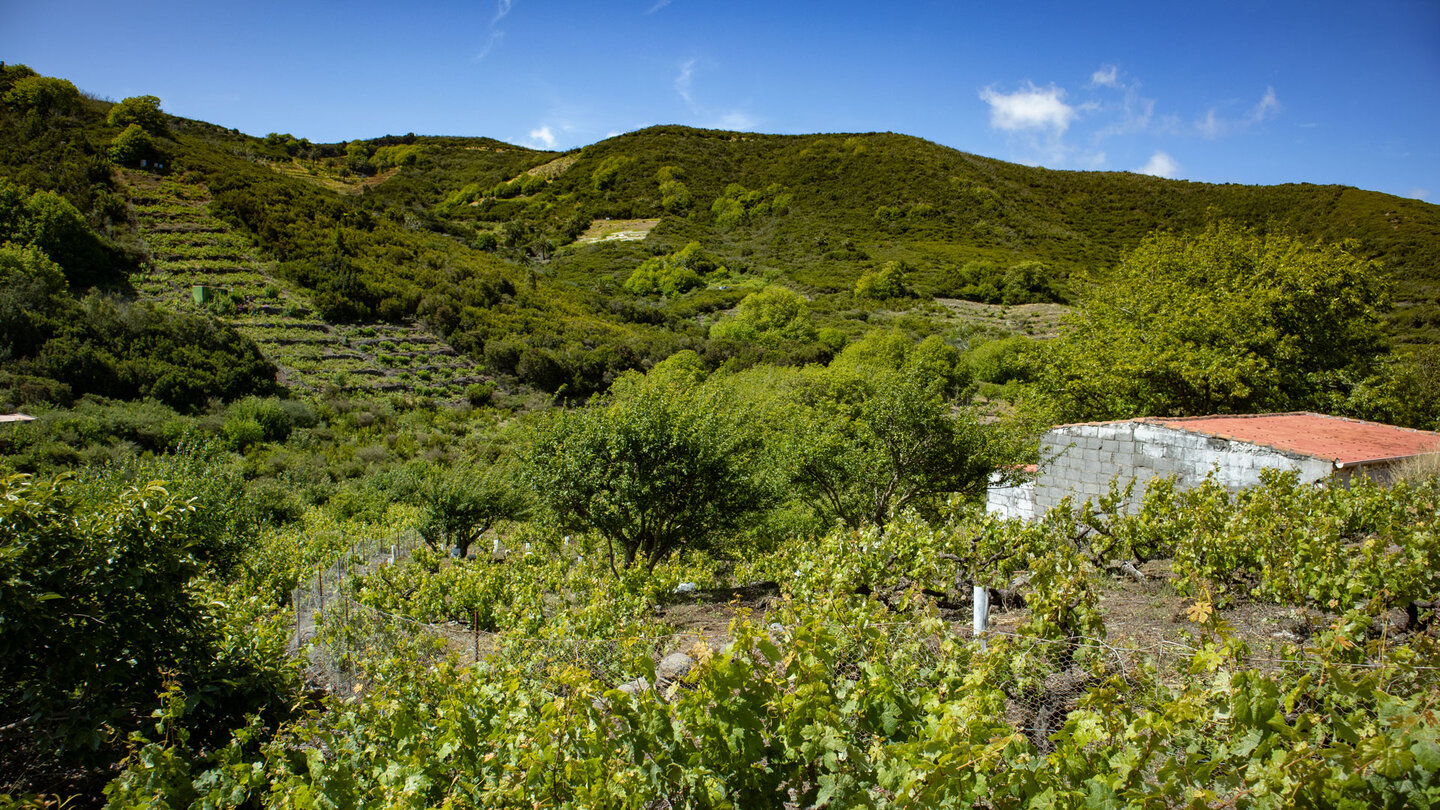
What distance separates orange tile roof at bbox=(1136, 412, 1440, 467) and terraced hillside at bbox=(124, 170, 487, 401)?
32.9m

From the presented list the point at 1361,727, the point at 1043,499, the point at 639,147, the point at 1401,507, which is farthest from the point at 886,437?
the point at 639,147

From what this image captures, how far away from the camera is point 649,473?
1132cm

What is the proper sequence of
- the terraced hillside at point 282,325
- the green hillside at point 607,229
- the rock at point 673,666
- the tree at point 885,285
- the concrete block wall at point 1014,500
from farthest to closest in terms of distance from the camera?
the tree at point 885,285, the green hillside at point 607,229, the terraced hillside at point 282,325, the concrete block wall at point 1014,500, the rock at point 673,666

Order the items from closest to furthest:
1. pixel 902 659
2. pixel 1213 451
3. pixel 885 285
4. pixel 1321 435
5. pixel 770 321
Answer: pixel 902 659, pixel 1213 451, pixel 1321 435, pixel 770 321, pixel 885 285

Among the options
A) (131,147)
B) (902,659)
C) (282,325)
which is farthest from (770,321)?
(131,147)

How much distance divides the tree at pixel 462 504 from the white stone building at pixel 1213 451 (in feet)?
42.4

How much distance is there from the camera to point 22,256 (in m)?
29.8

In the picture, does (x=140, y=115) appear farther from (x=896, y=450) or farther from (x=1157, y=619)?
(x=1157, y=619)

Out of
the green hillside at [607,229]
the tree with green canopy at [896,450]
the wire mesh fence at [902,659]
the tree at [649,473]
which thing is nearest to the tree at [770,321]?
the green hillside at [607,229]

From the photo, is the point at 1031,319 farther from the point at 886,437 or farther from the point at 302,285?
the point at 302,285

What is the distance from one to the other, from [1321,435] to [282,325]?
43.5 m

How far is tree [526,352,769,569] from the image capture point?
11023 millimetres

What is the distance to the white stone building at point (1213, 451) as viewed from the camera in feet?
31.0

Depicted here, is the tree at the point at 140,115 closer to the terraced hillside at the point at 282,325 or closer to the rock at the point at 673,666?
the terraced hillside at the point at 282,325
